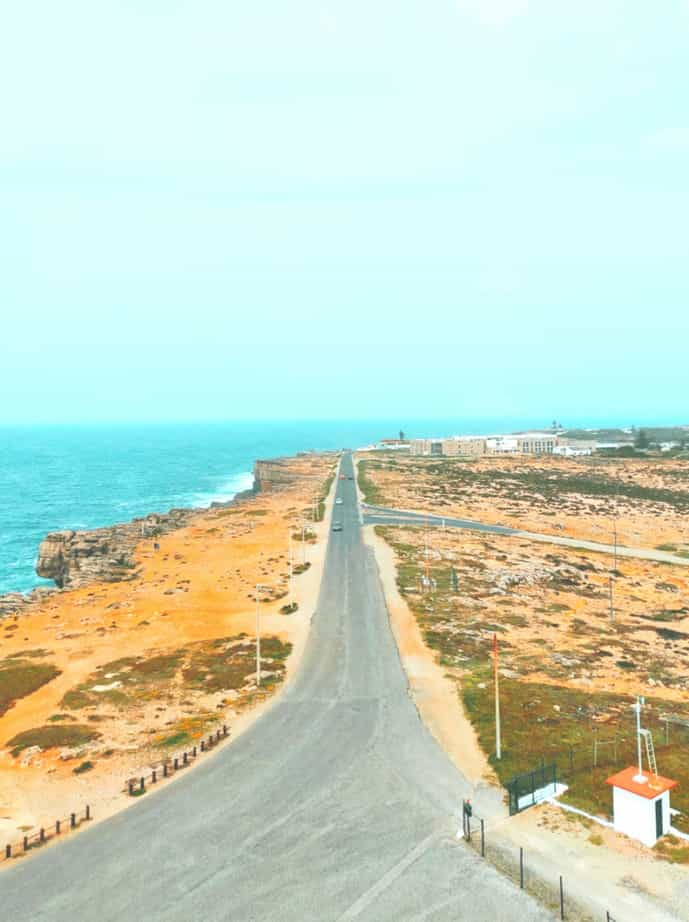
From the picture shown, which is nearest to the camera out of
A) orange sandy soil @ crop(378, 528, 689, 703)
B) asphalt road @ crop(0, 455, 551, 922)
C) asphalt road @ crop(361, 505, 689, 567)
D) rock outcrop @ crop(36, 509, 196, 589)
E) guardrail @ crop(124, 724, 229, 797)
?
asphalt road @ crop(0, 455, 551, 922)

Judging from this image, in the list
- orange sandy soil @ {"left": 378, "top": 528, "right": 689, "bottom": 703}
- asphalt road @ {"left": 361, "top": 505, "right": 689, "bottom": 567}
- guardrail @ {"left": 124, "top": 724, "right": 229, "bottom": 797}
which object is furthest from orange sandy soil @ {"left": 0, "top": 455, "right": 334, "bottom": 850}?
asphalt road @ {"left": 361, "top": 505, "right": 689, "bottom": 567}

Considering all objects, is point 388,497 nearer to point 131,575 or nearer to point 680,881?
point 131,575

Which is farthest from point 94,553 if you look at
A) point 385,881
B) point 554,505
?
point 554,505

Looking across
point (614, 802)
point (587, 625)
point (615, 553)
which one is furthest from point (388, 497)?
point (614, 802)

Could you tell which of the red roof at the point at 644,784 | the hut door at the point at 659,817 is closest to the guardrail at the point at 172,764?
the red roof at the point at 644,784

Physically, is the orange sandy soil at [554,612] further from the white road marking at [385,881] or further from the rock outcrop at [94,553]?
the rock outcrop at [94,553]

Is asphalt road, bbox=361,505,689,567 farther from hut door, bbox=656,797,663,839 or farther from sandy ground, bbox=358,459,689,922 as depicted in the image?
hut door, bbox=656,797,663,839
